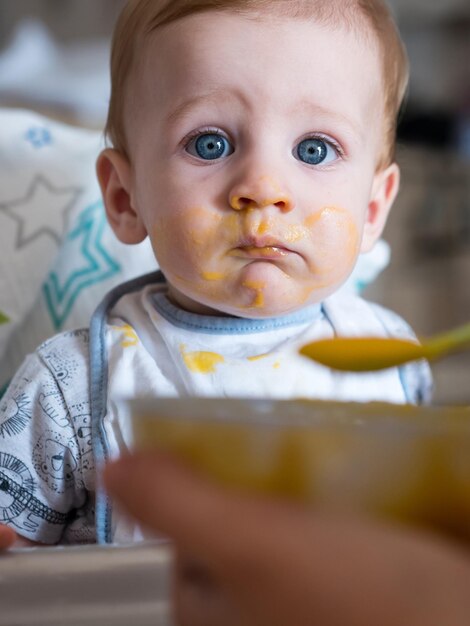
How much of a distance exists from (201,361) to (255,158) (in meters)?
0.20

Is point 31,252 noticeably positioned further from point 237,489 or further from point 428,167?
point 428,167

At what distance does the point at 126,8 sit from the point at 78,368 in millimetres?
385

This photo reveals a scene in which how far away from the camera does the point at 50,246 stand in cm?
Answer: 120

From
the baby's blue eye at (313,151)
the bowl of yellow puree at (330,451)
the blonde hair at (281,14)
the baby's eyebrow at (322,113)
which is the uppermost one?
the blonde hair at (281,14)

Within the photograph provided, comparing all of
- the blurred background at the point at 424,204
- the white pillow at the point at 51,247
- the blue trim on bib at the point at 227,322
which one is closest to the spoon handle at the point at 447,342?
the blue trim on bib at the point at 227,322

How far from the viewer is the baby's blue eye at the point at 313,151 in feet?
2.69

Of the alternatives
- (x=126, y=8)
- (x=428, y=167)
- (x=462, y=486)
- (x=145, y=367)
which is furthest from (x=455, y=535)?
(x=428, y=167)

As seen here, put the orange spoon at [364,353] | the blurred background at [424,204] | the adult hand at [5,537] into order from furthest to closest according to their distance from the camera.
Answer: the blurred background at [424,204], the adult hand at [5,537], the orange spoon at [364,353]

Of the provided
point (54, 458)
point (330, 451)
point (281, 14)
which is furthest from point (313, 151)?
point (330, 451)

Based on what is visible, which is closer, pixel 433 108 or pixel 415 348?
pixel 415 348

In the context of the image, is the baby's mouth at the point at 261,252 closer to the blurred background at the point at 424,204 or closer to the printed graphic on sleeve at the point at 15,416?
the printed graphic on sleeve at the point at 15,416

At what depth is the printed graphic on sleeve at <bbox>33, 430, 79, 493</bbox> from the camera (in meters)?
0.82

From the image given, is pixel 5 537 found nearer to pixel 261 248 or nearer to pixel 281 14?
pixel 261 248

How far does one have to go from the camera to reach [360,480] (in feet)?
1.31
